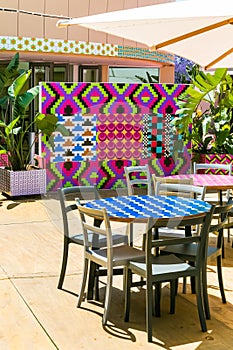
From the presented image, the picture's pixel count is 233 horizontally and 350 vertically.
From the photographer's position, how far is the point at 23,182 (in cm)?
1112

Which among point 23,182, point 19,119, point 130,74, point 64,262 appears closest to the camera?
point 64,262

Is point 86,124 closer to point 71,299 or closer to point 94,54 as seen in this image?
point 94,54

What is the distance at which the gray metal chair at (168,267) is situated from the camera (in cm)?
491

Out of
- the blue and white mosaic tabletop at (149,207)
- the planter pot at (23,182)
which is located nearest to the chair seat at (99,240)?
the blue and white mosaic tabletop at (149,207)

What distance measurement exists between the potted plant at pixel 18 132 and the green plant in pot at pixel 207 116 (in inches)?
103

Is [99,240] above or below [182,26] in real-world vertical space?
below

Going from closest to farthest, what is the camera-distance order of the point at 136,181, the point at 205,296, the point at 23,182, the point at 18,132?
1. the point at 205,296
2. the point at 136,181
3. the point at 23,182
4. the point at 18,132

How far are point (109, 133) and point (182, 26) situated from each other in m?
6.25

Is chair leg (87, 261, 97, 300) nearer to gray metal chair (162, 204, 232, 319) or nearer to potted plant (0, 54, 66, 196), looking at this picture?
gray metal chair (162, 204, 232, 319)

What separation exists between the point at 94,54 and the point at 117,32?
894 centimetres

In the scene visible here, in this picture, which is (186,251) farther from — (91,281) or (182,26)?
(182,26)

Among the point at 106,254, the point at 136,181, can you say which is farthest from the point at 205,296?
the point at 136,181

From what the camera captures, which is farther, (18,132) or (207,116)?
(207,116)

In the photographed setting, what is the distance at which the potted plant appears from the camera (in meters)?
10.8
